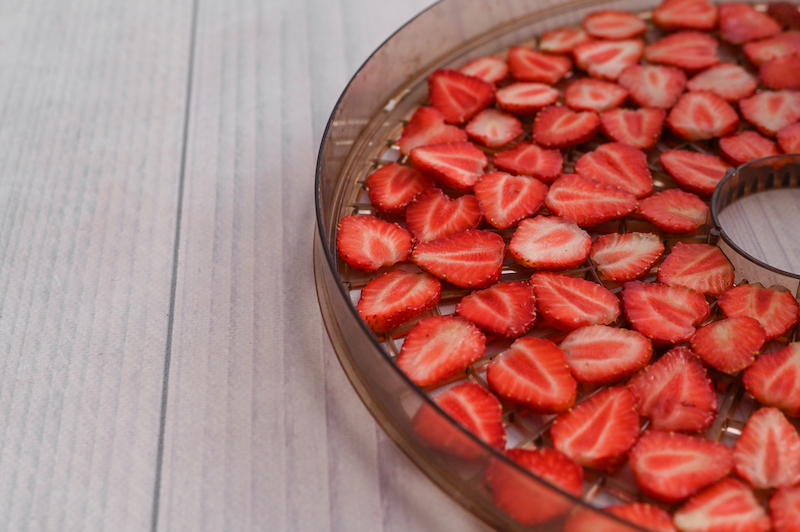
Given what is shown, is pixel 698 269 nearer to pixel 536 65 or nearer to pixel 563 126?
pixel 563 126

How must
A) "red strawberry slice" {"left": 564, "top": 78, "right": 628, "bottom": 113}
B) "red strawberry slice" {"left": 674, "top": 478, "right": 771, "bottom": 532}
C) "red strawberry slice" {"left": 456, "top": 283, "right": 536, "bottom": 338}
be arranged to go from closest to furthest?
"red strawberry slice" {"left": 674, "top": 478, "right": 771, "bottom": 532}
"red strawberry slice" {"left": 456, "top": 283, "right": 536, "bottom": 338}
"red strawberry slice" {"left": 564, "top": 78, "right": 628, "bottom": 113}

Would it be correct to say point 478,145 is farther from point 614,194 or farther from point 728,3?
point 728,3

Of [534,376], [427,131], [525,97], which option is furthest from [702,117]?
[534,376]

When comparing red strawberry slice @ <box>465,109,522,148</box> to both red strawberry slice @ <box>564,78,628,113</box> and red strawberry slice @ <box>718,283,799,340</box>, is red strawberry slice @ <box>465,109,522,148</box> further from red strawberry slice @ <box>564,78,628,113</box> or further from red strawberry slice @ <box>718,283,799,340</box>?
red strawberry slice @ <box>718,283,799,340</box>

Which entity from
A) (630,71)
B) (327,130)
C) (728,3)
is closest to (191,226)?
(327,130)

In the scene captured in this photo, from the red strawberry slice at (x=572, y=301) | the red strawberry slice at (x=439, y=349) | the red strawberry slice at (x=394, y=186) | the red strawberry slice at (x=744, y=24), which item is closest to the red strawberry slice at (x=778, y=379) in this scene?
the red strawberry slice at (x=572, y=301)

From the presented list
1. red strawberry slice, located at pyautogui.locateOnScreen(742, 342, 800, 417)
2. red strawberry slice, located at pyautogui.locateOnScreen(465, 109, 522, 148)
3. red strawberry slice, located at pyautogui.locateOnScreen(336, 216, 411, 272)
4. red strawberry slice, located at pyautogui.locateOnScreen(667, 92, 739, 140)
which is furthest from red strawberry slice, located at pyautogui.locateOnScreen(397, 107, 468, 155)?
red strawberry slice, located at pyautogui.locateOnScreen(742, 342, 800, 417)

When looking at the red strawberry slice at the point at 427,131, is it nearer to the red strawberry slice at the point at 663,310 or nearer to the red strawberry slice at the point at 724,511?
the red strawberry slice at the point at 663,310
